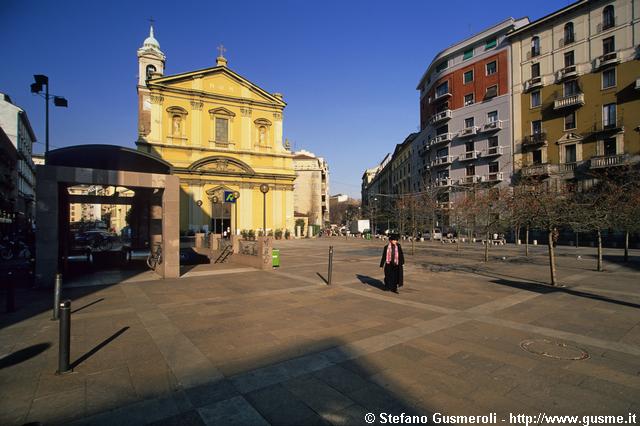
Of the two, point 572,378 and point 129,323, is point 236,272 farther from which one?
point 572,378

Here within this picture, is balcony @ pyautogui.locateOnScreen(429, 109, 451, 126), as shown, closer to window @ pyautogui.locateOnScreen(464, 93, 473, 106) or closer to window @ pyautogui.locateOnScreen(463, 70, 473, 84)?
window @ pyautogui.locateOnScreen(464, 93, 473, 106)

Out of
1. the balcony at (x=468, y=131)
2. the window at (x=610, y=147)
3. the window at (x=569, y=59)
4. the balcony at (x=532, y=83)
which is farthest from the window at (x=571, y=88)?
the balcony at (x=468, y=131)

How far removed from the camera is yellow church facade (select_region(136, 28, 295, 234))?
43625 mm

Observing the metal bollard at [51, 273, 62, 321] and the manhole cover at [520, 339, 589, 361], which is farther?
the metal bollard at [51, 273, 62, 321]

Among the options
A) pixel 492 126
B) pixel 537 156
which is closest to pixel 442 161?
pixel 492 126

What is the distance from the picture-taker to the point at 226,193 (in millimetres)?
43625

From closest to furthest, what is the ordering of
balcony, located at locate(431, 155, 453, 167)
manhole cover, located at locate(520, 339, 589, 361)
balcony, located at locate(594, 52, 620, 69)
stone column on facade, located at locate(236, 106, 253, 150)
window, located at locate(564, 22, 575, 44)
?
manhole cover, located at locate(520, 339, 589, 361) < balcony, located at locate(594, 52, 620, 69) < window, located at locate(564, 22, 575, 44) < stone column on facade, located at locate(236, 106, 253, 150) < balcony, located at locate(431, 155, 453, 167)

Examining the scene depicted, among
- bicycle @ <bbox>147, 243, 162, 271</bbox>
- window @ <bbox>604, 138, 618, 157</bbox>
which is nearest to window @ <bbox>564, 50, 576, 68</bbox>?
window @ <bbox>604, 138, 618, 157</bbox>

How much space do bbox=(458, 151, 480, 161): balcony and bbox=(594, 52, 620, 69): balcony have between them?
1475 centimetres

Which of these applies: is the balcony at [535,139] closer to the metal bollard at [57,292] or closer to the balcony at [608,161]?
the balcony at [608,161]

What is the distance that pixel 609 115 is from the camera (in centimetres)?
3441

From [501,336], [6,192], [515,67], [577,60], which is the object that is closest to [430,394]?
[501,336]

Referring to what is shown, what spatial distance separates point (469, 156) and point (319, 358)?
155ft

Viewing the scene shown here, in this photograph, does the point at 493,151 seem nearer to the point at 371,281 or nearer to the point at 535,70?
the point at 535,70
